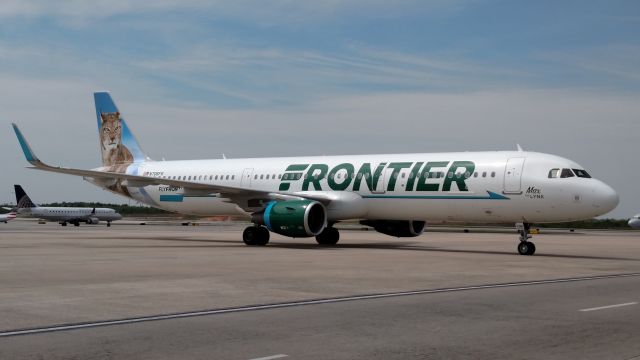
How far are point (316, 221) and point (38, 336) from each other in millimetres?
19593

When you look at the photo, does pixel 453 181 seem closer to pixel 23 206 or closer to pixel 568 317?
pixel 568 317

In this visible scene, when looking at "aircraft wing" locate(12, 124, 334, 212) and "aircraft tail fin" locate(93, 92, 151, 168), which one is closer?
"aircraft wing" locate(12, 124, 334, 212)

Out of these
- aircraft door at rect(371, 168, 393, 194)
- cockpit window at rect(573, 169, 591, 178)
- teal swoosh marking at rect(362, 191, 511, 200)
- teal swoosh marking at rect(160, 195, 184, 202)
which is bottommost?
teal swoosh marking at rect(160, 195, 184, 202)

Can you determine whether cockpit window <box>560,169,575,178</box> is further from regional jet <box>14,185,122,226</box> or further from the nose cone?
regional jet <box>14,185,122,226</box>

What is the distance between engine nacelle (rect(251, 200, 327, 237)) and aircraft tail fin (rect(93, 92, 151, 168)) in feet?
43.3

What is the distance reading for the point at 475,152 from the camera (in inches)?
1069

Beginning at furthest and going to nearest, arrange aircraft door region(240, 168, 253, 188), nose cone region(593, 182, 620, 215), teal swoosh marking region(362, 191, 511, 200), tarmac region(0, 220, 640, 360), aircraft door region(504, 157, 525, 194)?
aircraft door region(240, 168, 253, 188) < teal swoosh marking region(362, 191, 511, 200) < aircraft door region(504, 157, 525, 194) < nose cone region(593, 182, 620, 215) < tarmac region(0, 220, 640, 360)

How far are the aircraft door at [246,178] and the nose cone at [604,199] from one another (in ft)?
48.1

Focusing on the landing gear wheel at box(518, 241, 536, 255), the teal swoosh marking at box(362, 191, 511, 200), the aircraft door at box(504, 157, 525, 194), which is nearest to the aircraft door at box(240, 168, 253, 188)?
the teal swoosh marking at box(362, 191, 511, 200)

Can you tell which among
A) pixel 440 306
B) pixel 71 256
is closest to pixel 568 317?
pixel 440 306

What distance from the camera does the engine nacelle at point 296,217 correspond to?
1045 inches

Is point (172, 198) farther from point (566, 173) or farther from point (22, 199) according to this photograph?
point (22, 199)

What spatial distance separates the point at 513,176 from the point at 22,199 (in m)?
67.9

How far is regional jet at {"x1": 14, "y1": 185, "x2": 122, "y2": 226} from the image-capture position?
77250mm
